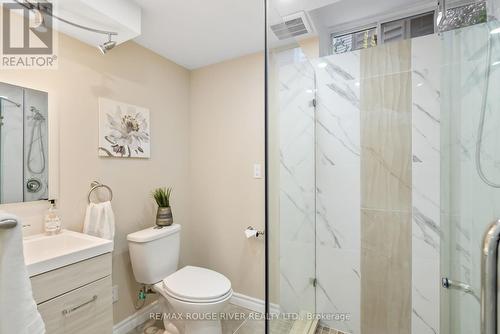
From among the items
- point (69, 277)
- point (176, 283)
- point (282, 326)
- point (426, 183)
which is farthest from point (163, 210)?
point (426, 183)

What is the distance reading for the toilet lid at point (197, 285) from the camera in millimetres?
1485

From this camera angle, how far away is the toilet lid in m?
1.49

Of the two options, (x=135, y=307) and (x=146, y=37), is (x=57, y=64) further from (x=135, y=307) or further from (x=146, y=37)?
(x=135, y=307)

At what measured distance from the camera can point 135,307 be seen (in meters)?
1.88

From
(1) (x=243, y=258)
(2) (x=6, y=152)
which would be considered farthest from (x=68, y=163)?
(1) (x=243, y=258)

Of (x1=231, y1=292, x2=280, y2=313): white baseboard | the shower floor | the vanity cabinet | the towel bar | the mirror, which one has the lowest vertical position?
(x1=231, y1=292, x2=280, y2=313): white baseboard

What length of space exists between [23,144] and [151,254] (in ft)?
3.25

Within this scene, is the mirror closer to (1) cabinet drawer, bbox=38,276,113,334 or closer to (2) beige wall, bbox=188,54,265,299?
(1) cabinet drawer, bbox=38,276,113,334

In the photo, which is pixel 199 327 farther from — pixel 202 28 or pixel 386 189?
pixel 202 28

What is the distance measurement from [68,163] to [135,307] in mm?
1186

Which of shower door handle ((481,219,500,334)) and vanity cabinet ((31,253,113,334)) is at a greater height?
shower door handle ((481,219,500,334))

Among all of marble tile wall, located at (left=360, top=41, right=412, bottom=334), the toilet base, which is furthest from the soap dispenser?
marble tile wall, located at (left=360, top=41, right=412, bottom=334)

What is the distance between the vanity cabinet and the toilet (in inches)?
14.2

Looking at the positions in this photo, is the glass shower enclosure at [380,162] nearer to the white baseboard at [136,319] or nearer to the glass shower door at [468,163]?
the glass shower door at [468,163]
